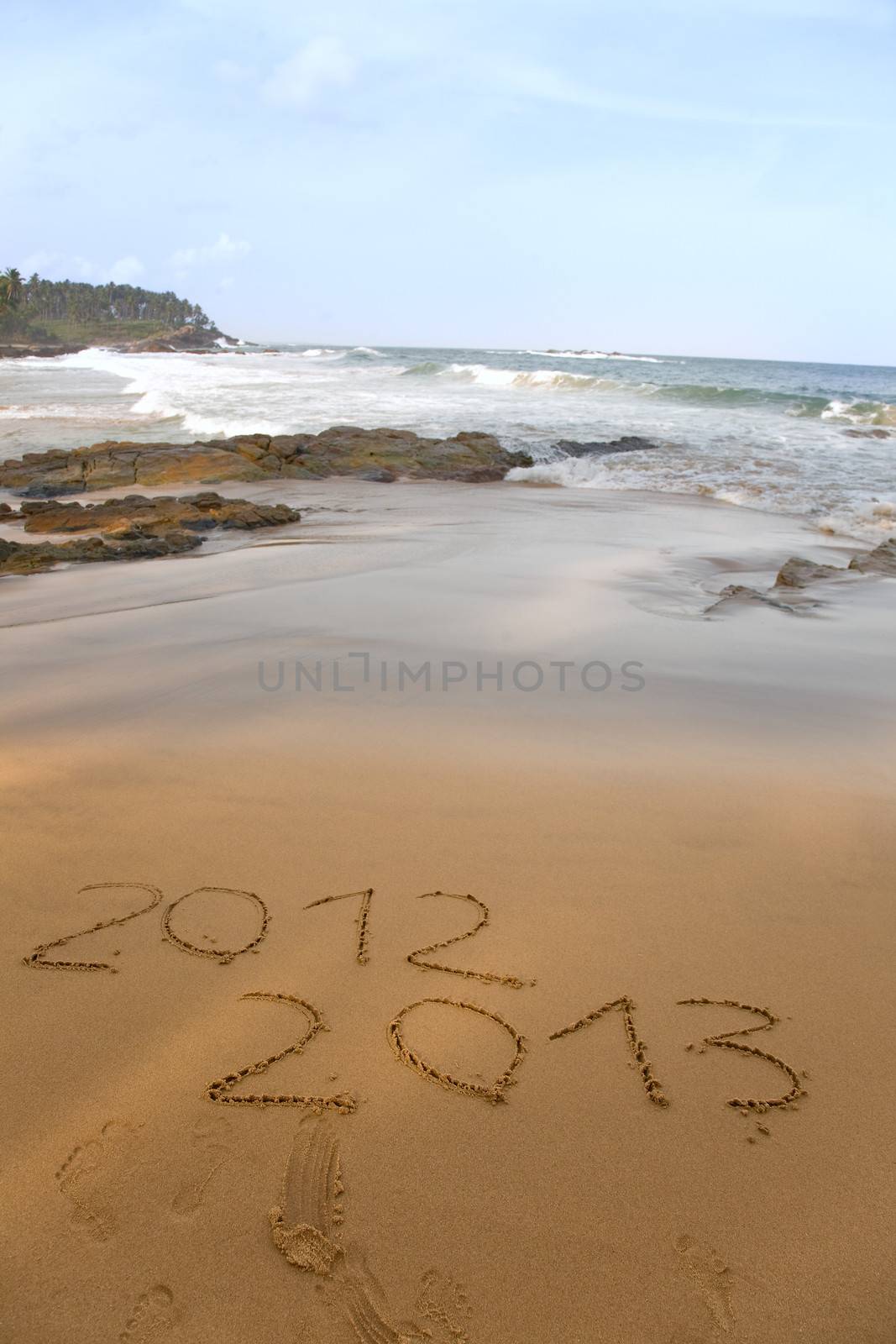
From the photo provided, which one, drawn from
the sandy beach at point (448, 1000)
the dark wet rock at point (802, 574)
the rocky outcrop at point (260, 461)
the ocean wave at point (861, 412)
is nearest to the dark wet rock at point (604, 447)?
the rocky outcrop at point (260, 461)

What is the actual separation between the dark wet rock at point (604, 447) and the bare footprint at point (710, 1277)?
43.1 feet

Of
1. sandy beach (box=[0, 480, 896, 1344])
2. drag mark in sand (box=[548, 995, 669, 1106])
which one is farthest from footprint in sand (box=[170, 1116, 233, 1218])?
drag mark in sand (box=[548, 995, 669, 1106])

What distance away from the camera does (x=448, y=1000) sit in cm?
184

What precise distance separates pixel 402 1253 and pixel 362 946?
2.40 ft

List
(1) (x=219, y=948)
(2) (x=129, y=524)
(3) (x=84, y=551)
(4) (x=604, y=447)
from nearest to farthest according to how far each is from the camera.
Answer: (1) (x=219, y=948) → (3) (x=84, y=551) → (2) (x=129, y=524) → (4) (x=604, y=447)

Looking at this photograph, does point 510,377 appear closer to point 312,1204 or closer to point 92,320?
point 312,1204

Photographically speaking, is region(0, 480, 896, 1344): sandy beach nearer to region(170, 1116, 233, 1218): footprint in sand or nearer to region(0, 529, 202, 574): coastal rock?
region(170, 1116, 233, 1218): footprint in sand

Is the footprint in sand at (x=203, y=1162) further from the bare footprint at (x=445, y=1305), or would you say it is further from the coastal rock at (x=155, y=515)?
the coastal rock at (x=155, y=515)

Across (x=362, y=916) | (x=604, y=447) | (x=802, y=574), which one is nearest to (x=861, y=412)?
(x=604, y=447)

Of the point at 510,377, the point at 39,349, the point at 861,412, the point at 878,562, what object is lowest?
the point at 878,562

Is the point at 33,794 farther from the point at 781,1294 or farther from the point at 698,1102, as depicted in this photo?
the point at 781,1294

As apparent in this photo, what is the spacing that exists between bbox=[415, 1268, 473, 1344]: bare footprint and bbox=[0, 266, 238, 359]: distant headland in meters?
72.7

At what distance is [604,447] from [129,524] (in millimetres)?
8862

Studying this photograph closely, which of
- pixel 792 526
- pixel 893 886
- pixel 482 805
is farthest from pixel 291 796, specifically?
pixel 792 526
